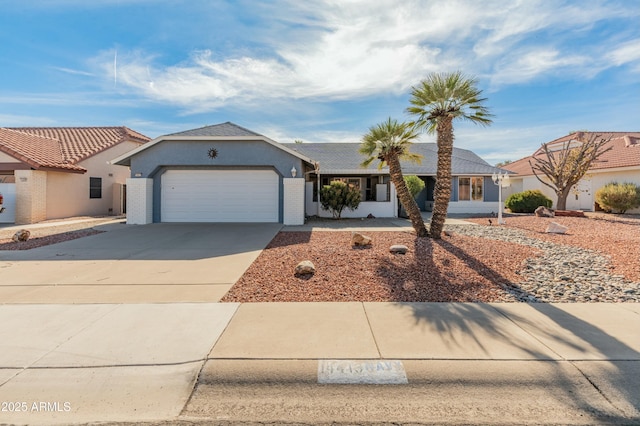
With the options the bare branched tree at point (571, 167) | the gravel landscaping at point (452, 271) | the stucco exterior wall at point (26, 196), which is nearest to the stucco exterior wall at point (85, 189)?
the stucco exterior wall at point (26, 196)

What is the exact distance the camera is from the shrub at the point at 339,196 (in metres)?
17.8

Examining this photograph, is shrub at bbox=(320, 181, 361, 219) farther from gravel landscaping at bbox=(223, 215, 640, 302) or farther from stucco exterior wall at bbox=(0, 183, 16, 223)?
stucco exterior wall at bbox=(0, 183, 16, 223)

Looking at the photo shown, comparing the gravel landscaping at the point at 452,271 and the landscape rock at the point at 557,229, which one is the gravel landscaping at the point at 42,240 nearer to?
the gravel landscaping at the point at 452,271

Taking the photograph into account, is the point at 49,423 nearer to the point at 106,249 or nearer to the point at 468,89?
the point at 106,249

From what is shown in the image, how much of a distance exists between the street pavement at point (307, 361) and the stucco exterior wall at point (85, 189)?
48.3 ft

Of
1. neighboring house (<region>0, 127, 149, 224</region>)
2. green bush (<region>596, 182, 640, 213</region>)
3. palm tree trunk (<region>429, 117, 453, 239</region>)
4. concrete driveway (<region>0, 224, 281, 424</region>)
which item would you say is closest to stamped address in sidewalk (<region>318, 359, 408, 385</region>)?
concrete driveway (<region>0, 224, 281, 424</region>)

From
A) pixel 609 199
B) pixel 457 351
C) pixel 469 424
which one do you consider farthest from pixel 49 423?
pixel 609 199

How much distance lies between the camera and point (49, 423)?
277 cm

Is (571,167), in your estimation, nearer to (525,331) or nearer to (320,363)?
(525,331)

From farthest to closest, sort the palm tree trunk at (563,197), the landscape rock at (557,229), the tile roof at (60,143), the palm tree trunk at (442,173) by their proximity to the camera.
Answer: the palm tree trunk at (563,197), the tile roof at (60,143), the landscape rock at (557,229), the palm tree trunk at (442,173)

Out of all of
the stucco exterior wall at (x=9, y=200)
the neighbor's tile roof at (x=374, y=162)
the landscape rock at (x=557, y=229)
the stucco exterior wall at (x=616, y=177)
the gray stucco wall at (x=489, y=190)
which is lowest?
the landscape rock at (x=557, y=229)

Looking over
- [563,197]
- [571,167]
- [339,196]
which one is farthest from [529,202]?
[339,196]

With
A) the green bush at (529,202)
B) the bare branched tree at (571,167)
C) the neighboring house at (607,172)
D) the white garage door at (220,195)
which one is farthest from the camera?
the green bush at (529,202)

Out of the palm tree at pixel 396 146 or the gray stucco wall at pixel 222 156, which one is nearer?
the palm tree at pixel 396 146
